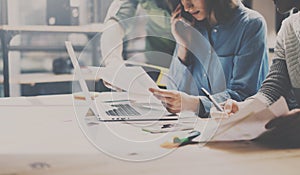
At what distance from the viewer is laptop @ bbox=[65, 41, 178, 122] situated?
0.96 meters

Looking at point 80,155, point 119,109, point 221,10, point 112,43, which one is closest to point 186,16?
point 221,10

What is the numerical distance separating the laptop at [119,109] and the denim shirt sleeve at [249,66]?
5.0 inches

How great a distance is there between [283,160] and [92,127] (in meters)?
0.49

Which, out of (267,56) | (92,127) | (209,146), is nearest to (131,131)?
(92,127)

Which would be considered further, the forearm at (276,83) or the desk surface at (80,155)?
the forearm at (276,83)

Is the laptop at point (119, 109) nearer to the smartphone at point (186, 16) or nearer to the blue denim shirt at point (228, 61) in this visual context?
the blue denim shirt at point (228, 61)

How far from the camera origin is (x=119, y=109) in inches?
39.0

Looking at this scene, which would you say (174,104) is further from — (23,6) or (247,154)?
(23,6)

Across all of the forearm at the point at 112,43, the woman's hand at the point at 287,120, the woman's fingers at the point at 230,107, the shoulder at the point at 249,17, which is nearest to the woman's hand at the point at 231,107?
the woman's fingers at the point at 230,107

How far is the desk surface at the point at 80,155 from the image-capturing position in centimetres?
78

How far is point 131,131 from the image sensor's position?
928mm

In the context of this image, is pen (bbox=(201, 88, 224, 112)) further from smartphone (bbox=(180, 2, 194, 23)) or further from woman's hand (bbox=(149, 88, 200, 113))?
smartphone (bbox=(180, 2, 194, 23))

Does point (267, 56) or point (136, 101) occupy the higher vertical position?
point (267, 56)

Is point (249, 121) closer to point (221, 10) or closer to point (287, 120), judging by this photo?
point (287, 120)
